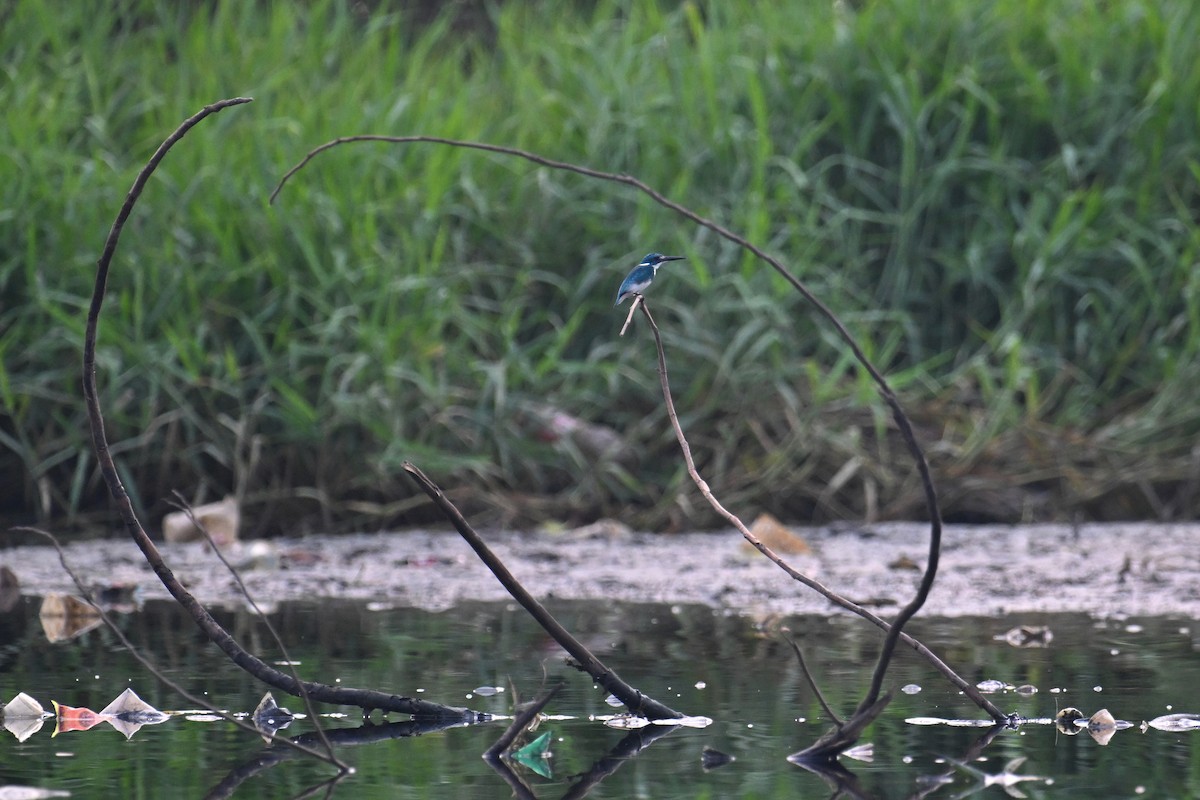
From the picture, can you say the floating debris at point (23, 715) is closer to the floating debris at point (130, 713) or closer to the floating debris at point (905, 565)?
the floating debris at point (130, 713)

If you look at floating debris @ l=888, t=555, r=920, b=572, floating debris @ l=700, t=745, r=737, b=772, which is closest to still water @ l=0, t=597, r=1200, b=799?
floating debris @ l=700, t=745, r=737, b=772

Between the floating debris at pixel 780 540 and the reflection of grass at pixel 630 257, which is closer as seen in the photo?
the floating debris at pixel 780 540

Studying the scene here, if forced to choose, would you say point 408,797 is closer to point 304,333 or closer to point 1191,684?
point 1191,684

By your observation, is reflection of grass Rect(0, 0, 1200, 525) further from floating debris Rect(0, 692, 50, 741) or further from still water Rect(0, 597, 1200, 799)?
floating debris Rect(0, 692, 50, 741)

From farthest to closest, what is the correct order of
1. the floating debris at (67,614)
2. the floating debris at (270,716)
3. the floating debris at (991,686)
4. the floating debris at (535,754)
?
the floating debris at (67,614) → the floating debris at (991,686) → the floating debris at (270,716) → the floating debris at (535,754)

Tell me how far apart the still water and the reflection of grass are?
1227 millimetres

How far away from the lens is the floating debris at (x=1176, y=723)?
2.20 meters

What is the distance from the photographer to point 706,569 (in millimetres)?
4027

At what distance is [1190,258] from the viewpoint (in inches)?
205

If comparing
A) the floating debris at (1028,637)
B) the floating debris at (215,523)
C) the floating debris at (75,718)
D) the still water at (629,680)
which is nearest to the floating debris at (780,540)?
the still water at (629,680)

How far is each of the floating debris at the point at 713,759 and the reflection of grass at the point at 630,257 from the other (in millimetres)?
2603

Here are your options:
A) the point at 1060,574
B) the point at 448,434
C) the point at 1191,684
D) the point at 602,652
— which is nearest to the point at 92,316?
the point at 602,652

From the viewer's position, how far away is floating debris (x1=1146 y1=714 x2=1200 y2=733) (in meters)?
2.20

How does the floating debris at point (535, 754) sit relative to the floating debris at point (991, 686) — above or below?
below
